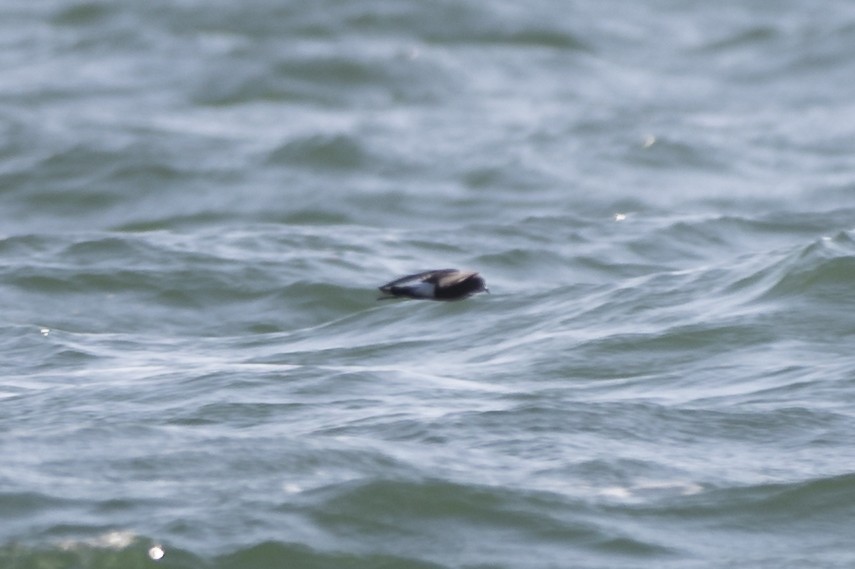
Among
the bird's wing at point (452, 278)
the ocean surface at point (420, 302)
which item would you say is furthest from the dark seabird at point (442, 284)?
the ocean surface at point (420, 302)

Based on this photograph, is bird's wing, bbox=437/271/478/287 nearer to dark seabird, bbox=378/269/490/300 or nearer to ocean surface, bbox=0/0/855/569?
dark seabird, bbox=378/269/490/300

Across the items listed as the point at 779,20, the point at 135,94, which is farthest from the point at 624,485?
the point at 779,20

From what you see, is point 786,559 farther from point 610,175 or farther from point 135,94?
point 135,94

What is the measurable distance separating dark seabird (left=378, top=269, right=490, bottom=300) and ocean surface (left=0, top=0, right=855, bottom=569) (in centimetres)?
17

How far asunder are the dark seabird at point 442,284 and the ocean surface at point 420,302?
173mm

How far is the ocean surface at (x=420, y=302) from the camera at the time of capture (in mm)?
5152

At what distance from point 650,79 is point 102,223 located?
6.76 metres

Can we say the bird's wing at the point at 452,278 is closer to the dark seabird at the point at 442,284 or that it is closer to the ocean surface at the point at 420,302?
the dark seabird at the point at 442,284

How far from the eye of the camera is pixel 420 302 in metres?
8.09

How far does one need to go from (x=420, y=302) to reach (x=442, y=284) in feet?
1.29

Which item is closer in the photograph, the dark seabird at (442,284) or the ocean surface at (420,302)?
the ocean surface at (420,302)

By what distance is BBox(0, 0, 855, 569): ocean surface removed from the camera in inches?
203

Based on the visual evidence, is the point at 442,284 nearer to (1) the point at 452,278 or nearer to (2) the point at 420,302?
(1) the point at 452,278

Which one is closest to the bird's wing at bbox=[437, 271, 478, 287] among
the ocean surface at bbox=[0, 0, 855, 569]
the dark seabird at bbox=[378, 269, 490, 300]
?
the dark seabird at bbox=[378, 269, 490, 300]
